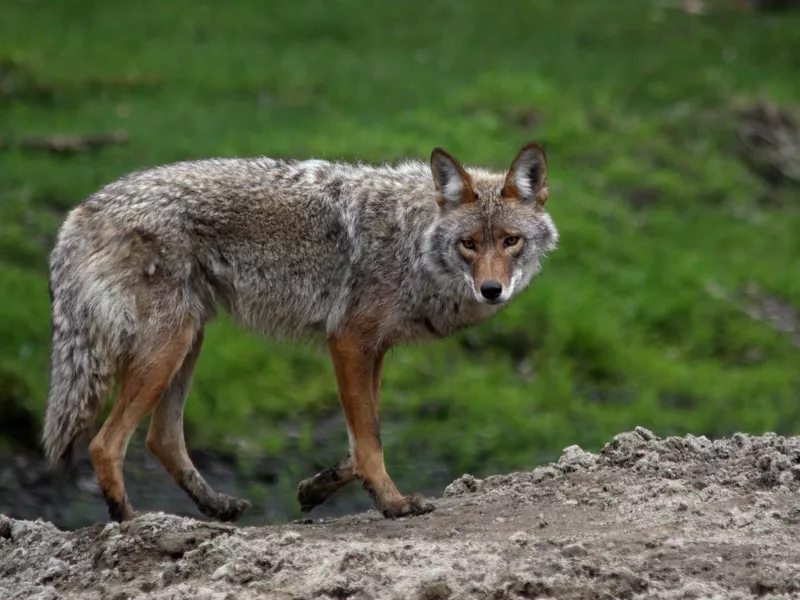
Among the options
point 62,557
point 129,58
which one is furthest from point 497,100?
point 62,557

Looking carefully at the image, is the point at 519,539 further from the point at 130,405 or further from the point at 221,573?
the point at 130,405

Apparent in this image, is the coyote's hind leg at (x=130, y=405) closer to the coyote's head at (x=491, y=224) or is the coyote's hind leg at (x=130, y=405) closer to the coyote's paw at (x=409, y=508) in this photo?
the coyote's paw at (x=409, y=508)

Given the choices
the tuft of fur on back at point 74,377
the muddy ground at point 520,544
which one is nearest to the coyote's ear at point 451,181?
the muddy ground at point 520,544

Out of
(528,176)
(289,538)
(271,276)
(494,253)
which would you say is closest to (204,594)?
(289,538)

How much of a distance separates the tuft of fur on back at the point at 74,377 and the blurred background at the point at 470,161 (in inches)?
102

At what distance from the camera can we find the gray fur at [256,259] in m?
8.17

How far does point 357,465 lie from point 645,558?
2.12m

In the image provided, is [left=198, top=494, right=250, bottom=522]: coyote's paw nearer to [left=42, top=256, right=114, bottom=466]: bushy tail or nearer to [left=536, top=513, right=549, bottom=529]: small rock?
[left=42, top=256, right=114, bottom=466]: bushy tail

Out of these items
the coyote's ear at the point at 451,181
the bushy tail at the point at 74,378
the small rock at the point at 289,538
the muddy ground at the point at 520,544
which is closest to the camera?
the muddy ground at the point at 520,544

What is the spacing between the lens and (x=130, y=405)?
809cm

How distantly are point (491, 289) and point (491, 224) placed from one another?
18.8 inches

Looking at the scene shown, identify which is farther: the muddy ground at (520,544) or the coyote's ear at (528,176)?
the coyote's ear at (528,176)

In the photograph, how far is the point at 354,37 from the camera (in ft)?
74.5

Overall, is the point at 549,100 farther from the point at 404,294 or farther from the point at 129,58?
the point at 404,294
